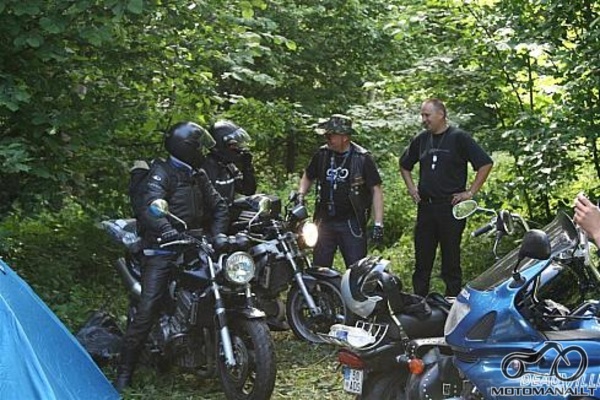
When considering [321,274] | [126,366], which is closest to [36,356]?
[126,366]

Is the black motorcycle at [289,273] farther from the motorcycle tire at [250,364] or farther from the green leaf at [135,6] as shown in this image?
the green leaf at [135,6]

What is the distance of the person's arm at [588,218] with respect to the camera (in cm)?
348

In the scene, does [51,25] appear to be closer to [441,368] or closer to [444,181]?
[444,181]

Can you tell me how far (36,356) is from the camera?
4.38 m

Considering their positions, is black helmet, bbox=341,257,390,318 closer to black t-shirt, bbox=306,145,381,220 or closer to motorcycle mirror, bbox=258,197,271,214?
motorcycle mirror, bbox=258,197,271,214

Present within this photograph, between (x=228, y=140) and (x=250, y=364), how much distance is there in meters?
2.44

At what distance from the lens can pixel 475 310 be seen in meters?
3.69

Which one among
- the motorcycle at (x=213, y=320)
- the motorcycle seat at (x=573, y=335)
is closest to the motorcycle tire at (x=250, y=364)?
the motorcycle at (x=213, y=320)

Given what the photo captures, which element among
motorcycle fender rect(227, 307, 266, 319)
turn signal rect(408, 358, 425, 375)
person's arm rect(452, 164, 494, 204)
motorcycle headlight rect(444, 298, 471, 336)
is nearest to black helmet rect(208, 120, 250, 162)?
person's arm rect(452, 164, 494, 204)

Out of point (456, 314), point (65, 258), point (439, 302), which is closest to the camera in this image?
point (456, 314)

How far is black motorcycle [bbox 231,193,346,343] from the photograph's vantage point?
20.6ft

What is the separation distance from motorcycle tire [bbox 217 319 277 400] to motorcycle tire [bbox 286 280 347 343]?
1.31 meters

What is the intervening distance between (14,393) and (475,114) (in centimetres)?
559

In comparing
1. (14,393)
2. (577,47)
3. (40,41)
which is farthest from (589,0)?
(14,393)
